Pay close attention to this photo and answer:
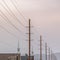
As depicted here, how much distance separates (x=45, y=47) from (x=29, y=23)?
28597mm

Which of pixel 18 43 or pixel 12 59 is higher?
pixel 18 43

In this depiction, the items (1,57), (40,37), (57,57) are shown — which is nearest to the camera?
(40,37)

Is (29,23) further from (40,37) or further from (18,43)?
(40,37)

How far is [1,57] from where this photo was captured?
2173 inches

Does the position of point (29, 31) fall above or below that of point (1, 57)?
above

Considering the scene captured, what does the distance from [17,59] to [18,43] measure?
9.93 feet

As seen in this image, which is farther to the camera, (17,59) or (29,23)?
(17,59)

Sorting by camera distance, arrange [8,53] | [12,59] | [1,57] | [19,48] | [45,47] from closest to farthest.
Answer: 1. [12,59]
2. [19,48]
3. [1,57]
4. [8,53]
5. [45,47]

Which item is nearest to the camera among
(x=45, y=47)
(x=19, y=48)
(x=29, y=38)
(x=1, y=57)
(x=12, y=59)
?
(x=29, y=38)

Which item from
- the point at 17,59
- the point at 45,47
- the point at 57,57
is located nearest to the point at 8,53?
the point at 45,47

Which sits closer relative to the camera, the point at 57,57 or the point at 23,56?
the point at 23,56

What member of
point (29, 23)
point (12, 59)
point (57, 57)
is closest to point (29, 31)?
point (29, 23)

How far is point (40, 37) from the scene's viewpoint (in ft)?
165

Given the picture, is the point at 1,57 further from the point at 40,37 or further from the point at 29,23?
the point at 29,23
